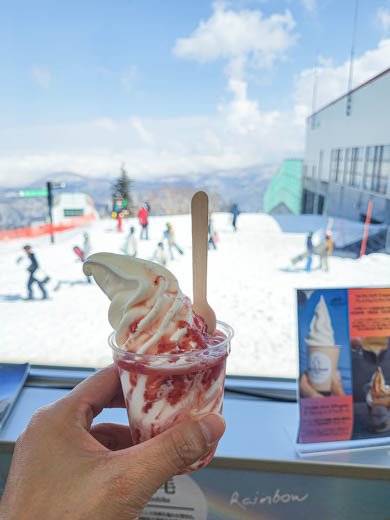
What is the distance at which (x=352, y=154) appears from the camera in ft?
4.87

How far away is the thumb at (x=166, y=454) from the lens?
562mm

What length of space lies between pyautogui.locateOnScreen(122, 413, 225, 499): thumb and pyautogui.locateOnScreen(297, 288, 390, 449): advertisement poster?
1.91 ft

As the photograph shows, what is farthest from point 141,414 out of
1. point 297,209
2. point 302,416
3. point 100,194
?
point 297,209

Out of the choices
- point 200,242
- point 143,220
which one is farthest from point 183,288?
point 200,242

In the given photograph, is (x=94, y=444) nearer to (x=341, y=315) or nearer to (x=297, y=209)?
(x=341, y=315)

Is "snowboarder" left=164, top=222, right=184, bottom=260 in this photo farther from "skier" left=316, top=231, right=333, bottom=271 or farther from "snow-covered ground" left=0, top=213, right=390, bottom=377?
"skier" left=316, top=231, right=333, bottom=271

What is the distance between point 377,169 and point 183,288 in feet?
3.00

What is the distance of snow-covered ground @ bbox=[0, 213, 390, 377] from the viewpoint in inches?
63.2

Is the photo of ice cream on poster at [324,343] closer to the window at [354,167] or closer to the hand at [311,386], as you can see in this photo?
the hand at [311,386]

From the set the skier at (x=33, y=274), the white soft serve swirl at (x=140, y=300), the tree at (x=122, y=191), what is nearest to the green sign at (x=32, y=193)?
the tree at (x=122, y=191)

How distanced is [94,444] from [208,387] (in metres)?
0.21

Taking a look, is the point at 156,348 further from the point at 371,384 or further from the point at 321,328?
the point at 371,384

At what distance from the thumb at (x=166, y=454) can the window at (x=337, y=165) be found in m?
1.27

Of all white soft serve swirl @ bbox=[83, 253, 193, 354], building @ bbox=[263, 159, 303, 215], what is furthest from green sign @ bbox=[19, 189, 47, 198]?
white soft serve swirl @ bbox=[83, 253, 193, 354]
